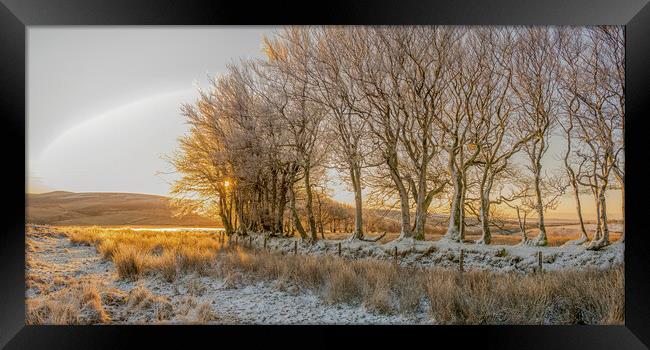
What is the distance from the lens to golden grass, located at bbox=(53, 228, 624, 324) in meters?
3.34

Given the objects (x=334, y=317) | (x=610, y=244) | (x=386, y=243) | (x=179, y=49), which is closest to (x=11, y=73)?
(x=179, y=49)

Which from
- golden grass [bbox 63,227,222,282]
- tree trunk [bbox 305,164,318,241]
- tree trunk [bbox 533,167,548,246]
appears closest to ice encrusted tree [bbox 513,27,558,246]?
tree trunk [bbox 533,167,548,246]

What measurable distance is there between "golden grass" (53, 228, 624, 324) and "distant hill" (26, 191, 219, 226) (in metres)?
0.15

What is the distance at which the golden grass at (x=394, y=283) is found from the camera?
131 inches

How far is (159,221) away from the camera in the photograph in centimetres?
380

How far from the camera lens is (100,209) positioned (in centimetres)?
362

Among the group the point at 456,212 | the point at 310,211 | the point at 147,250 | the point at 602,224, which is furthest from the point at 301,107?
the point at 602,224

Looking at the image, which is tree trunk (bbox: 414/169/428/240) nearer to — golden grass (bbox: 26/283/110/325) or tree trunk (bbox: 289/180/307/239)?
tree trunk (bbox: 289/180/307/239)

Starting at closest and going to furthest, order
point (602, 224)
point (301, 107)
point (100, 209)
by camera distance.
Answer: point (602, 224) < point (100, 209) < point (301, 107)

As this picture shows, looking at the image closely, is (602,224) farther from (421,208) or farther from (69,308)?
(69,308)

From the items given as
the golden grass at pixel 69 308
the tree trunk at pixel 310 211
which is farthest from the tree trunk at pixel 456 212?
the golden grass at pixel 69 308

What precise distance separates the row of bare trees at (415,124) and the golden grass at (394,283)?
1.50ft

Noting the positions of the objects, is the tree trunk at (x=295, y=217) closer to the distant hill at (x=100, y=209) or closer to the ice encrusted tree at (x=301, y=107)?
the ice encrusted tree at (x=301, y=107)
